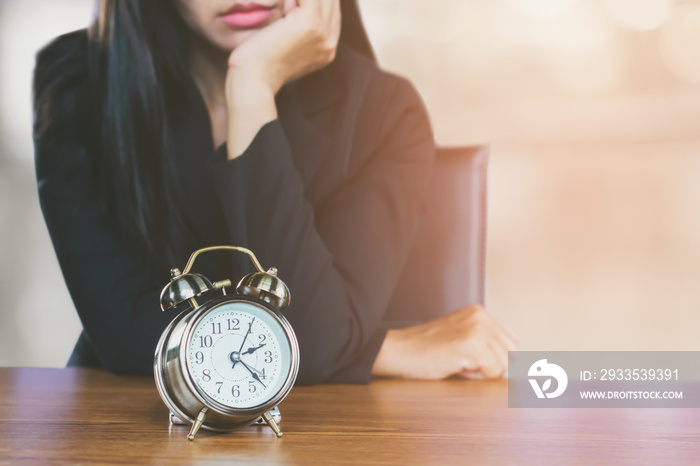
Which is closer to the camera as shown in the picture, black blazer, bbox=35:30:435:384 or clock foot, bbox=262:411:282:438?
clock foot, bbox=262:411:282:438

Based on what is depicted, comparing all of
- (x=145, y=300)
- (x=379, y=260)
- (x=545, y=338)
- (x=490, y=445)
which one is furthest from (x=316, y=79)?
(x=490, y=445)

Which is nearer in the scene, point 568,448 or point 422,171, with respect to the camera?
point 568,448

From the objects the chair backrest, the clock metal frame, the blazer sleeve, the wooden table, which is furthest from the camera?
the chair backrest

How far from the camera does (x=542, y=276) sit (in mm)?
1503

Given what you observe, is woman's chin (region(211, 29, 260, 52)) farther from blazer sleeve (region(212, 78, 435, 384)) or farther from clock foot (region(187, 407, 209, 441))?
clock foot (region(187, 407, 209, 441))

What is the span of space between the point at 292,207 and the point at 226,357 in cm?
55

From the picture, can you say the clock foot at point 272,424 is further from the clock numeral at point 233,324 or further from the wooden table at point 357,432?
the clock numeral at point 233,324

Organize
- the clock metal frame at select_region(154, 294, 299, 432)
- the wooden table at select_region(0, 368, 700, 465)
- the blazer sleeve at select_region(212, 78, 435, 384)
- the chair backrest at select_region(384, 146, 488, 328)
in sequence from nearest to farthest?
the wooden table at select_region(0, 368, 700, 465)
the clock metal frame at select_region(154, 294, 299, 432)
the blazer sleeve at select_region(212, 78, 435, 384)
the chair backrest at select_region(384, 146, 488, 328)

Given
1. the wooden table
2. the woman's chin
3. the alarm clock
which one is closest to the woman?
the woman's chin

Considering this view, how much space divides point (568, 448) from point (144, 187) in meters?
1.09

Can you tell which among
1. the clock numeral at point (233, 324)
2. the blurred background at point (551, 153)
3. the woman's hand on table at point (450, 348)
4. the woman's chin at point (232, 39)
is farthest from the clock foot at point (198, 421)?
the woman's chin at point (232, 39)

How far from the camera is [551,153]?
59.9 inches

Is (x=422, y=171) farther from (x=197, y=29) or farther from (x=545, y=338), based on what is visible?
(x=197, y=29)

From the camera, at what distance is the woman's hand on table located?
146cm
